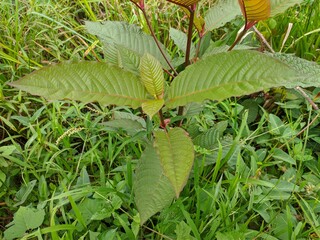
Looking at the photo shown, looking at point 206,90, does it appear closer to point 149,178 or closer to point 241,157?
point 149,178

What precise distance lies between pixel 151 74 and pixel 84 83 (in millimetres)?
192

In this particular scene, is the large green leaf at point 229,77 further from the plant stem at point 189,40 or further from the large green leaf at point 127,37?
the large green leaf at point 127,37

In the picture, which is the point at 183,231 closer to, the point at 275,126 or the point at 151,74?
the point at 151,74

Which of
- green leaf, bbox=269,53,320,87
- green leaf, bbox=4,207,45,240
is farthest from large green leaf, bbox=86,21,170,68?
green leaf, bbox=4,207,45,240

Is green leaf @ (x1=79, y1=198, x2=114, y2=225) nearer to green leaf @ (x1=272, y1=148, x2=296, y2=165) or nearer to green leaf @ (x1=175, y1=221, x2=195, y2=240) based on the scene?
green leaf @ (x1=175, y1=221, x2=195, y2=240)

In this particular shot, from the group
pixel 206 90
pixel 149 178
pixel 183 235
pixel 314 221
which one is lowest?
pixel 314 221

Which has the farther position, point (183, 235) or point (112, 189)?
point (112, 189)

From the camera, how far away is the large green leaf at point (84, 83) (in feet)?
3.29

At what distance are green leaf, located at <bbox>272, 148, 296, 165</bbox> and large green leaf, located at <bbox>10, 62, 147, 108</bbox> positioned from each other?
2.46ft

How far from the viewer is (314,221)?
4.82 ft

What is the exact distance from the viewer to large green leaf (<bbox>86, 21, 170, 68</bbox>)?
148 centimetres

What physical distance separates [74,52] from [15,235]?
1.06 m

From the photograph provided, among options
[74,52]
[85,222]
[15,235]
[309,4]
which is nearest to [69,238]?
[85,222]

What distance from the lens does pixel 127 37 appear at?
4.88ft
